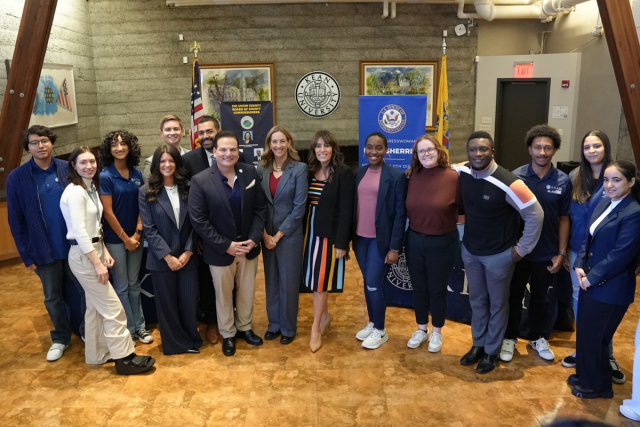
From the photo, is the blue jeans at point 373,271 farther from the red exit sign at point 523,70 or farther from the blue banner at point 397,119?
the red exit sign at point 523,70

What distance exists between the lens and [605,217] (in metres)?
3.11

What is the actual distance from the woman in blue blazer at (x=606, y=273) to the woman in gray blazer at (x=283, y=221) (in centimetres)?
192

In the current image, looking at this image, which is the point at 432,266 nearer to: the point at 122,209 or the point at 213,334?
the point at 213,334

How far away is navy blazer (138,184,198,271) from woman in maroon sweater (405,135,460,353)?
1.61 meters

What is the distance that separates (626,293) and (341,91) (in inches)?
289

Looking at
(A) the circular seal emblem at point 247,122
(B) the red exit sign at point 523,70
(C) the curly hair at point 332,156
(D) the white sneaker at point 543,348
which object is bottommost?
(D) the white sneaker at point 543,348

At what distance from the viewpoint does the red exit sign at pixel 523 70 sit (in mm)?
9438

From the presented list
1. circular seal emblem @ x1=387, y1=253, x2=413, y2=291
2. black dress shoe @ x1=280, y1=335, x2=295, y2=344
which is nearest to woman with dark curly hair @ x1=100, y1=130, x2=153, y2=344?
black dress shoe @ x1=280, y1=335, x2=295, y2=344

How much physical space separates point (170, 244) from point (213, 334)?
2.86 feet

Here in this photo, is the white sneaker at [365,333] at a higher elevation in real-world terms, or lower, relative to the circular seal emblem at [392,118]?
lower

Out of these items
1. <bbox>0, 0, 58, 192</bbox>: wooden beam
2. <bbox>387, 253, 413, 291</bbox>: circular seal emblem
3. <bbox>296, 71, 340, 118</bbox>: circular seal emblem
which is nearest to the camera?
<bbox>387, 253, 413, 291</bbox>: circular seal emblem

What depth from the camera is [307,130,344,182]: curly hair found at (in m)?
3.86

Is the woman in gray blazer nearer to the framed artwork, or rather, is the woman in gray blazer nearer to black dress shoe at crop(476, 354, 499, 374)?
black dress shoe at crop(476, 354, 499, 374)

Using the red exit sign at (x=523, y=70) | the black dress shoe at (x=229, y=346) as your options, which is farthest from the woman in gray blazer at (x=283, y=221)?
the red exit sign at (x=523, y=70)
